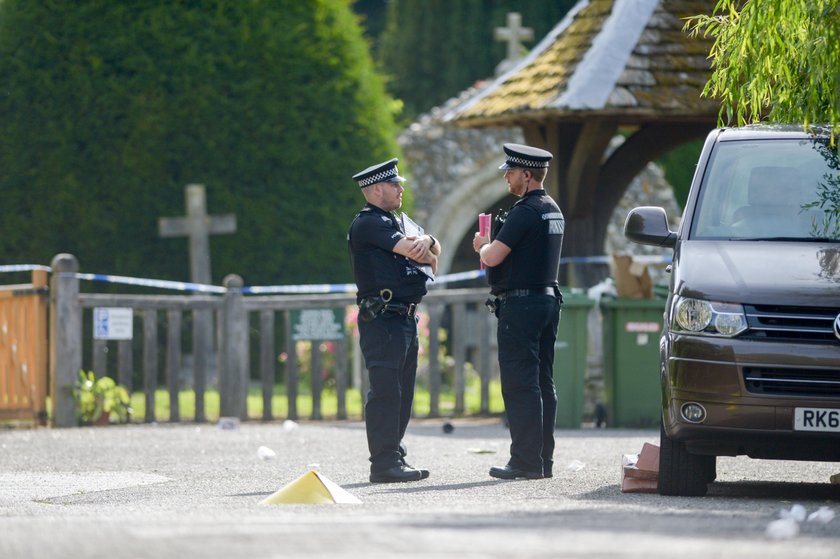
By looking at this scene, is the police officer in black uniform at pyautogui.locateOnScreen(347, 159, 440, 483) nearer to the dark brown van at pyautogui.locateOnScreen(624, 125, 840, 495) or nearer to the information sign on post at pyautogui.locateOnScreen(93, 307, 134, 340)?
the dark brown van at pyautogui.locateOnScreen(624, 125, 840, 495)

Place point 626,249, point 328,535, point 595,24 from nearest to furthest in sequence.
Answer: point 328,535 < point 595,24 < point 626,249

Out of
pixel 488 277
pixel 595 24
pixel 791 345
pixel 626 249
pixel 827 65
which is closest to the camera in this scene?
pixel 791 345

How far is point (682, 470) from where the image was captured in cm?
917

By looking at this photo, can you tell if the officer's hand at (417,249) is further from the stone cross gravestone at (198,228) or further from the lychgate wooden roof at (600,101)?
the stone cross gravestone at (198,228)

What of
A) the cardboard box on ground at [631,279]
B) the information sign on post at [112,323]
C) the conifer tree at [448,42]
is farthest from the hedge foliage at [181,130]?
the conifer tree at [448,42]

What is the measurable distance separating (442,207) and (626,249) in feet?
9.58

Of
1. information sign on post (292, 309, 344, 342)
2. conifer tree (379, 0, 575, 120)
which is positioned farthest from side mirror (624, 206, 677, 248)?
conifer tree (379, 0, 575, 120)

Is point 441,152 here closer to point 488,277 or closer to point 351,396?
point 351,396

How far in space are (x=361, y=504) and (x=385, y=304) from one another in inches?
76.8

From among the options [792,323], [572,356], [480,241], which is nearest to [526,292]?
[480,241]

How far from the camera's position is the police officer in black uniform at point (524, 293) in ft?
33.6

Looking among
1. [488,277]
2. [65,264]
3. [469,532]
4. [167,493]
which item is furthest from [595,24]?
[469,532]

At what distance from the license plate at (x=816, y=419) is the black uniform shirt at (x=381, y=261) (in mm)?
2622

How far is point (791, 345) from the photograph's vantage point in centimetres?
857
